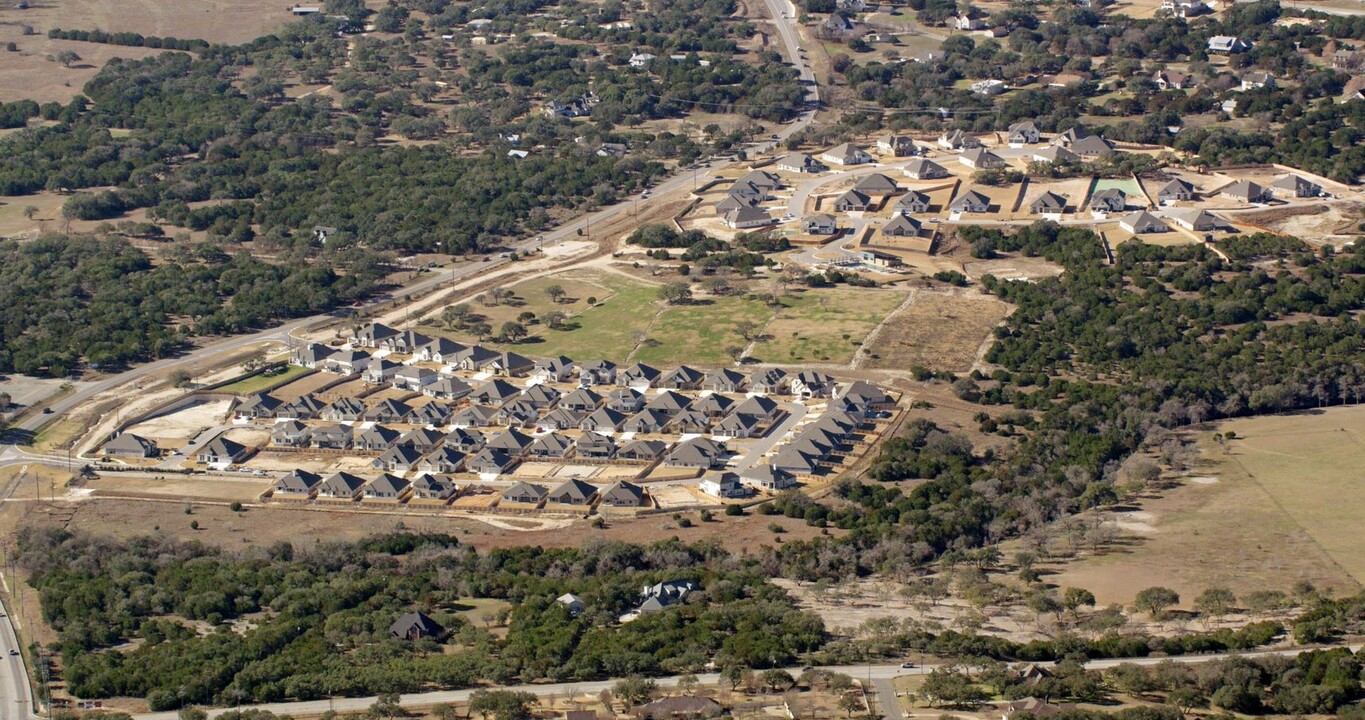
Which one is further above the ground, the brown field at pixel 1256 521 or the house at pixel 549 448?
the brown field at pixel 1256 521

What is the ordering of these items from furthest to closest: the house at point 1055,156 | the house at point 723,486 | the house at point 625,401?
1. the house at point 1055,156
2. the house at point 625,401
3. the house at point 723,486

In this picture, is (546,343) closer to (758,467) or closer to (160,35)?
(758,467)

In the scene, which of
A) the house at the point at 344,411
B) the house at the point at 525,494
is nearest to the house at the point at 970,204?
the house at the point at 344,411

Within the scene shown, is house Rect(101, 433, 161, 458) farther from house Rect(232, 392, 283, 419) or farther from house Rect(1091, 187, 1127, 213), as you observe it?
house Rect(1091, 187, 1127, 213)

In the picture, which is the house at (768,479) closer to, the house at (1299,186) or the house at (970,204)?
the house at (970,204)

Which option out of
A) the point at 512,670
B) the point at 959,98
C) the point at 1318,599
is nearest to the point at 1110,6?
the point at 959,98

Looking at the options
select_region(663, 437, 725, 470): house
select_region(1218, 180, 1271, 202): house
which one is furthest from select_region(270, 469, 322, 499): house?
select_region(1218, 180, 1271, 202): house

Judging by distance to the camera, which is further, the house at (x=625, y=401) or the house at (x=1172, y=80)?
the house at (x=1172, y=80)
